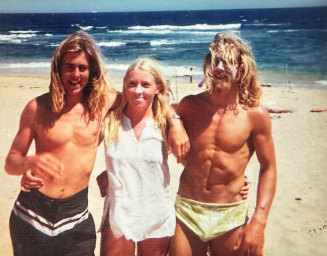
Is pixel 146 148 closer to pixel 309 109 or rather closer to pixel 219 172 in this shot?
pixel 219 172

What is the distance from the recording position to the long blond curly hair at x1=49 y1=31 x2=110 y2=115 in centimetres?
221

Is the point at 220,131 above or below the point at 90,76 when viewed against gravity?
below

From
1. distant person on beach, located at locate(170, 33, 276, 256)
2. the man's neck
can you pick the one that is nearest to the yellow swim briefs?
distant person on beach, located at locate(170, 33, 276, 256)

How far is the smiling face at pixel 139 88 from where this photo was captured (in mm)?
2158

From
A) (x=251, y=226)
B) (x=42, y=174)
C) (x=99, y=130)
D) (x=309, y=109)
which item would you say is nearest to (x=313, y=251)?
(x=251, y=226)

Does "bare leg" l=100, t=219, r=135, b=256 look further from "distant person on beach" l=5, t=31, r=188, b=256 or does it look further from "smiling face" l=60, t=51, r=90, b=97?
"smiling face" l=60, t=51, r=90, b=97

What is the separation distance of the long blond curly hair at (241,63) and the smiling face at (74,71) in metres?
0.77

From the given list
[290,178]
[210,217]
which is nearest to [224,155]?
[210,217]

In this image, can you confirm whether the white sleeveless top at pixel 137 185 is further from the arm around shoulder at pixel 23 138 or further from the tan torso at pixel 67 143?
the arm around shoulder at pixel 23 138

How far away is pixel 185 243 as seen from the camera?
87.4 inches

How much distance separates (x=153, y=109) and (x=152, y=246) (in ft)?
2.85

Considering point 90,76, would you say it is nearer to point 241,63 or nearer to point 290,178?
point 241,63

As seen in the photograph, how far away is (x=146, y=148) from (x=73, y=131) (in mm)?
501

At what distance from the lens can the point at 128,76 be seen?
7.28 feet
